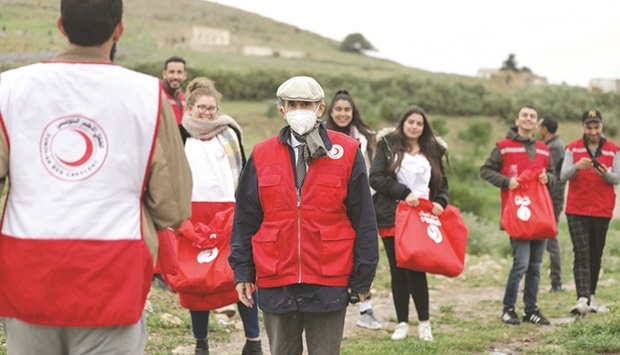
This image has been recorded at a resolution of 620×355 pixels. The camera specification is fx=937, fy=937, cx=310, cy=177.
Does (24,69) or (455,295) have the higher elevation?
(24,69)

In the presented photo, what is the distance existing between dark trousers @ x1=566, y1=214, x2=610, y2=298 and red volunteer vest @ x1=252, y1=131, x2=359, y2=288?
5501 millimetres

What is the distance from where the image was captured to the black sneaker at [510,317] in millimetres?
9492

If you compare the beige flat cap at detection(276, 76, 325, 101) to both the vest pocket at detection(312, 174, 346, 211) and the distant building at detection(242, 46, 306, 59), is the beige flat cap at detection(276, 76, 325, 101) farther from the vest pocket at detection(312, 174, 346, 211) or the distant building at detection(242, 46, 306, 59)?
the distant building at detection(242, 46, 306, 59)

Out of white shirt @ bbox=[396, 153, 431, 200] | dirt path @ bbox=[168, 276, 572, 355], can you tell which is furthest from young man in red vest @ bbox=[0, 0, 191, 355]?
white shirt @ bbox=[396, 153, 431, 200]

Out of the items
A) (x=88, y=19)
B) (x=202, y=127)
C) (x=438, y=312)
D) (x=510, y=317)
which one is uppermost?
(x=88, y=19)

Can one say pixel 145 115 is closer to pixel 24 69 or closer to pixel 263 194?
pixel 24 69

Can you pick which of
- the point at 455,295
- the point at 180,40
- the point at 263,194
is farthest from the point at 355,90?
the point at 263,194

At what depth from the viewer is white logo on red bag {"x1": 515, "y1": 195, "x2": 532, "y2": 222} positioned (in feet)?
29.8

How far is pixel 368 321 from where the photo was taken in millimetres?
9383

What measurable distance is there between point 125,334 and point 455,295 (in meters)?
9.12

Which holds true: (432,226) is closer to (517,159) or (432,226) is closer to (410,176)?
(410,176)

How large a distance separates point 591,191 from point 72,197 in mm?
7452

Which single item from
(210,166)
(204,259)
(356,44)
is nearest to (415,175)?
(210,166)

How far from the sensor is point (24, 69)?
3564 millimetres
